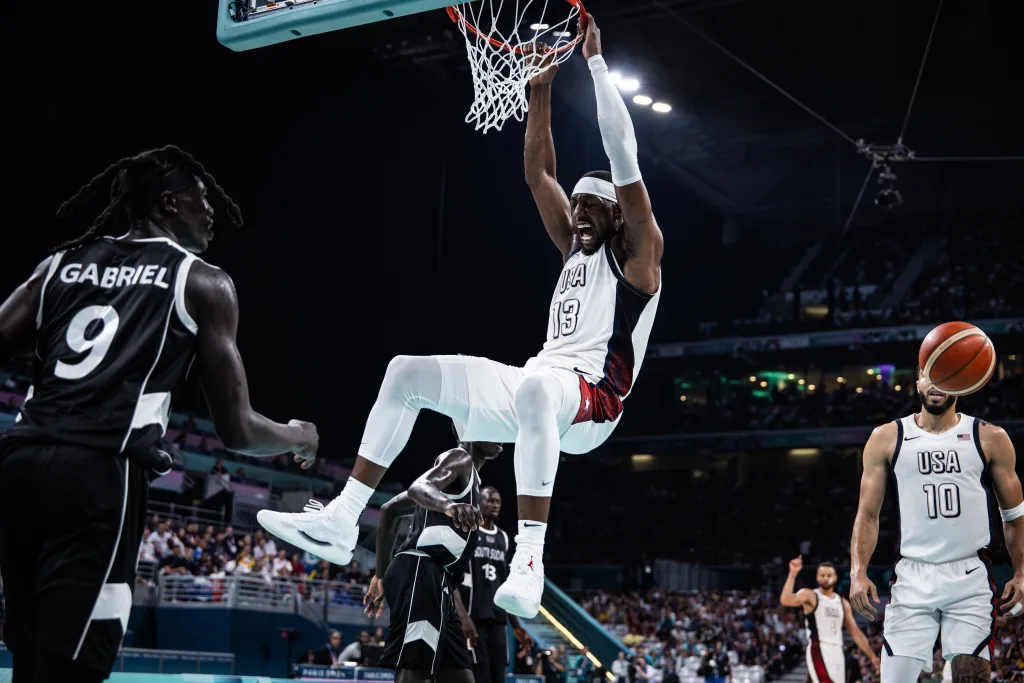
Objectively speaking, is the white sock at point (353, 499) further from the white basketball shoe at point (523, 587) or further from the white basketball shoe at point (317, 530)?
the white basketball shoe at point (523, 587)

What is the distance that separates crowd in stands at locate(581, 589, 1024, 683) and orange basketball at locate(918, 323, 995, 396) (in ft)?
43.9

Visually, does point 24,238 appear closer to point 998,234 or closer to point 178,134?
point 178,134

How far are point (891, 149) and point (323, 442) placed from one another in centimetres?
1571

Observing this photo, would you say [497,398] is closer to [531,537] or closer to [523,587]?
[531,537]

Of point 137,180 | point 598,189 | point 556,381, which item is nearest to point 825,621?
point 598,189

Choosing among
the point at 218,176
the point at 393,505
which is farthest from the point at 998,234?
the point at 393,505

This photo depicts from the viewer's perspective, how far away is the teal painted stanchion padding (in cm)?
638

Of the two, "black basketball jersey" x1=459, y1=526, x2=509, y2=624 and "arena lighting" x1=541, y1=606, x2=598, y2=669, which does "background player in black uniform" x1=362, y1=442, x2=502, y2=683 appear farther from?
"arena lighting" x1=541, y1=606, x2=598, y2=669


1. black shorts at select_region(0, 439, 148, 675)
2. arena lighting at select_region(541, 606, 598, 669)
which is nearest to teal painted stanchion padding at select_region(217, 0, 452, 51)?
black shorts at select_region(0, 439, 148, 675)

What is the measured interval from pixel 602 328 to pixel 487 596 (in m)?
4.12

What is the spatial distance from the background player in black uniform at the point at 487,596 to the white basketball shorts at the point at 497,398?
10.6ft

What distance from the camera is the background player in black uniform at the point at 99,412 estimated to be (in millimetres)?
3188

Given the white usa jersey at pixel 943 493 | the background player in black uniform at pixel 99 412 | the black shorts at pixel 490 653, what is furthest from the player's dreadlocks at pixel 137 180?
the black shorts at pixel 490 653

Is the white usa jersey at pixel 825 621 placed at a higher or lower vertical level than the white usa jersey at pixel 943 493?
lower
